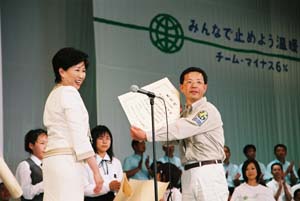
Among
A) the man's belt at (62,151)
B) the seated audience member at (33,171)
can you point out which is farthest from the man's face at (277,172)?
the man's belt at (62,151)

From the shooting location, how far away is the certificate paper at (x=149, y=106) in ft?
13.1

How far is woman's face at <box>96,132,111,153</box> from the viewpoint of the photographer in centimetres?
546

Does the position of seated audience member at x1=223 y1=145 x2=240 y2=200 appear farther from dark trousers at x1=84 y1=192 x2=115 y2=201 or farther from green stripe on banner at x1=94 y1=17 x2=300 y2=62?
dark trousers at x1=84 y1=192 x2=115 y2=201

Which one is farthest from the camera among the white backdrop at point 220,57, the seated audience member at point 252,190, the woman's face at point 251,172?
the white backdrop at point 220,57

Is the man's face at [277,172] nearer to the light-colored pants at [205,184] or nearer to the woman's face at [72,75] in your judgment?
the light-colored pants at [205,184]

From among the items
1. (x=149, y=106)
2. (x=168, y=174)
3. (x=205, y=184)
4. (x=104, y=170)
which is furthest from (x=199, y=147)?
(x=168, y=174)

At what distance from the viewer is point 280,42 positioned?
990cm

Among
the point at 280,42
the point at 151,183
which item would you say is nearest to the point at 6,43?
the point at 151,183

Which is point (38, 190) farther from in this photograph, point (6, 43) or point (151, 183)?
point (6, 43)

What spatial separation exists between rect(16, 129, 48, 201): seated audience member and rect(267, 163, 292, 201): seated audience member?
341 centimetres

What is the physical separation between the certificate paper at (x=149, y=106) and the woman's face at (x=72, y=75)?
0.52 m

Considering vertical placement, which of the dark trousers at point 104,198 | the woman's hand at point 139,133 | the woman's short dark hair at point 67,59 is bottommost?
the dark trousers at point 104,198

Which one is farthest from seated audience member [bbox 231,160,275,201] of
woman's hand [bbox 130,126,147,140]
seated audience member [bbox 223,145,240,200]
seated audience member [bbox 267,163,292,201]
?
woman's hand [bbox 130,126,147,140]

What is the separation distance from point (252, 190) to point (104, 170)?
6.72 ft
